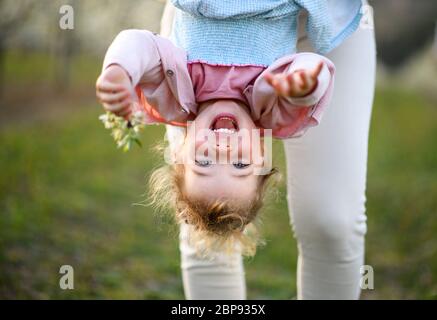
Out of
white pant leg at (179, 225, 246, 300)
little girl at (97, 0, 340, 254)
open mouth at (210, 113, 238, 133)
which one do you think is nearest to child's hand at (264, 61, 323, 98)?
little girl at (97, 0, 340, 254)

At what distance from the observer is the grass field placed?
9.62 ft

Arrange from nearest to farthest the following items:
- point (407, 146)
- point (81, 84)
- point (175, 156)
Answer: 1. point (175, 156)
2. point (407, 146)
3. point (81, 84)

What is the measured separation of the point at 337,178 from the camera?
6.24 feet

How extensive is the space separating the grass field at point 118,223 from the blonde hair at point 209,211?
138 millimetres

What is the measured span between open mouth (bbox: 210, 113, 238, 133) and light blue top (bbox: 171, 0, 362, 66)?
0.13 metres

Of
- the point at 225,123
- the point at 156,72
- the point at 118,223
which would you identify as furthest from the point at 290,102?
the point at 118,223

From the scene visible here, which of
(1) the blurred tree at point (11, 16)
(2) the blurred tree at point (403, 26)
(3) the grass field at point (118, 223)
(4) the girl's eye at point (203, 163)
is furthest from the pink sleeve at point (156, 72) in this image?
(2) the blurred tree at point (403, 26)

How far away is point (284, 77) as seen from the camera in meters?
1.36

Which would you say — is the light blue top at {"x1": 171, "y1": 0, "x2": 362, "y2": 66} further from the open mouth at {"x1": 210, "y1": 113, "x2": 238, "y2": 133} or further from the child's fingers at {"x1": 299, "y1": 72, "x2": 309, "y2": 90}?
the child's fingers at {"x1": 299, "y1": 72, "x2": 309, "y2": 90}

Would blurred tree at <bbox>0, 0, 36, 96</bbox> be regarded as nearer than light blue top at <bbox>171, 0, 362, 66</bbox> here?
No

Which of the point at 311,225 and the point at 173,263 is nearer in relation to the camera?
the point at 311,225

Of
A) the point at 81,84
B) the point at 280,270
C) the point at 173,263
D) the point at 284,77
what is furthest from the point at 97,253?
the point at 81,84

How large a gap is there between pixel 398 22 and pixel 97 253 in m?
5.69
